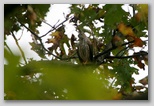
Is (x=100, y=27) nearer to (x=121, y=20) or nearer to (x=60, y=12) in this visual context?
(x=121, y=20)

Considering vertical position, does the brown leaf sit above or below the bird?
below

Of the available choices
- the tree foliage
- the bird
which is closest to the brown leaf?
the tree foliage

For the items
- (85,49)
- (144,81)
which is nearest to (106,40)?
(85,49)

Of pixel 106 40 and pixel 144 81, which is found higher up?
pixel 106 40

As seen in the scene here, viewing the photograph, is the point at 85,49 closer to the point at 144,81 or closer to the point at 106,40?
the point at 106,40

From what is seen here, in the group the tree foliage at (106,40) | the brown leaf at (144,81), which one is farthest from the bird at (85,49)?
the brown leaf at (144,81)

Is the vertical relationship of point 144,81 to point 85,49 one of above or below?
below

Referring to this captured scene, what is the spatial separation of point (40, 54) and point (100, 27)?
0.33m

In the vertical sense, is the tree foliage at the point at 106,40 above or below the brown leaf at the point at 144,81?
above

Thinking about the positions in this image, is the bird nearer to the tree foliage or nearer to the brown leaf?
the tree foliage

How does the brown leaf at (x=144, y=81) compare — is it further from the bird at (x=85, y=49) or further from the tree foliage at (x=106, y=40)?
the bird at (x=85, y=49)

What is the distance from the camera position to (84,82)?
0.51 metres

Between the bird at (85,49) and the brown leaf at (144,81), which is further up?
the bird at (85,49)
